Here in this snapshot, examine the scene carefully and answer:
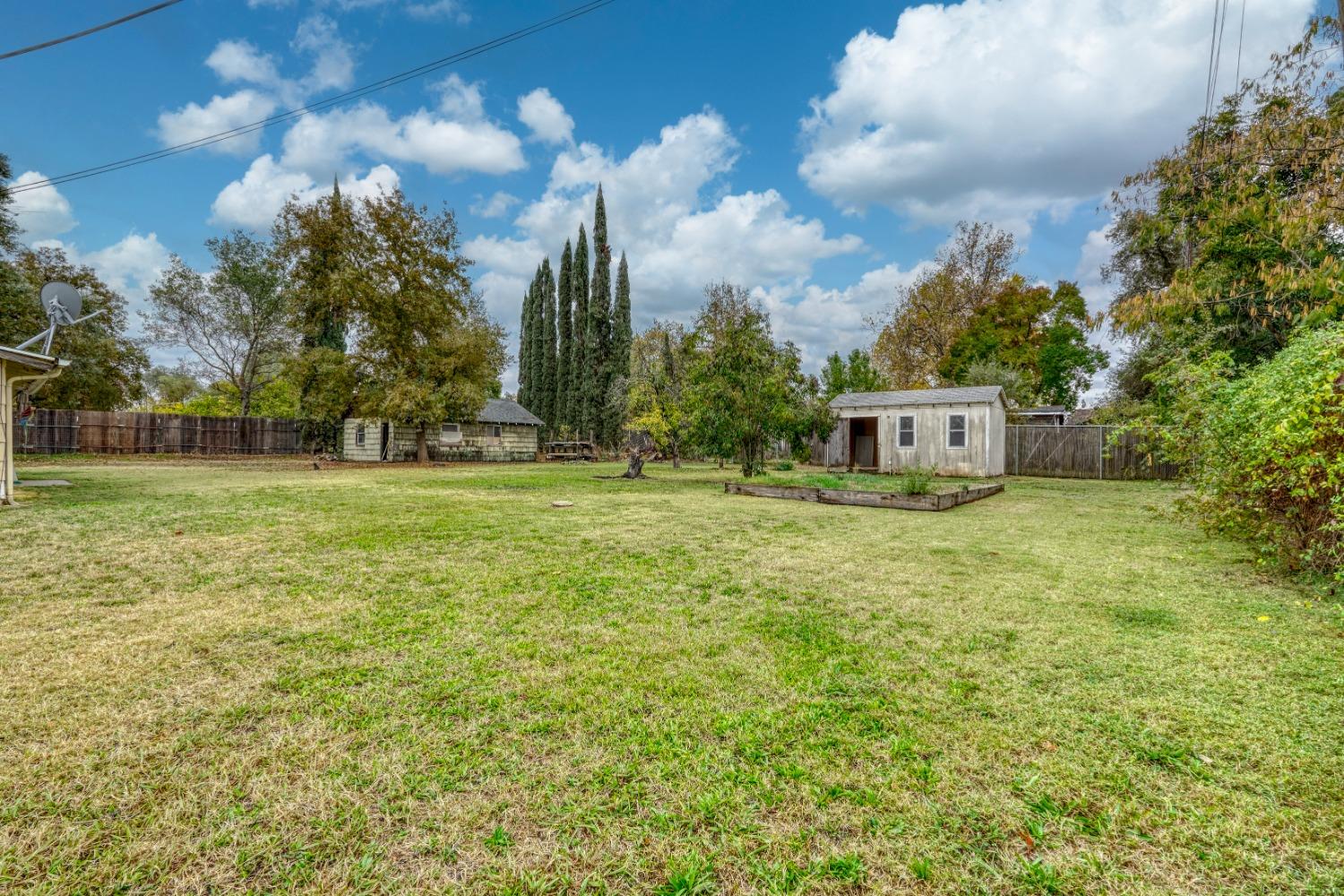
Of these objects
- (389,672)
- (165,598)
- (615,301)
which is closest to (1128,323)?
(389,672)

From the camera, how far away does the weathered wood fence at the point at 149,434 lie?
796 inches

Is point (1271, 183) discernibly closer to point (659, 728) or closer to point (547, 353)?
point (659, 728)

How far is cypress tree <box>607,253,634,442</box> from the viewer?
1134 inches

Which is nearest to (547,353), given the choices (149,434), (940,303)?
(149,434)

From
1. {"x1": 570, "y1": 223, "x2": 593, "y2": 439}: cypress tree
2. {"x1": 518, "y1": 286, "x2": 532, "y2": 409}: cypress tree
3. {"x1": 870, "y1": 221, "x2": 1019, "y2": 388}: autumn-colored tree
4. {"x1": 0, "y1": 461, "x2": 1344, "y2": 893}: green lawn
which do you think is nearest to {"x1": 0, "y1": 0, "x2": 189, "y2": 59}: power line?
{"x1": 0, "y1": 461, "x2": 1344, "y2": 893}: green lawn

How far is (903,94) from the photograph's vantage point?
10.8 meters

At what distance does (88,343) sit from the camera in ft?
71.7

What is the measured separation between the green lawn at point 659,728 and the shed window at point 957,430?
12297mm

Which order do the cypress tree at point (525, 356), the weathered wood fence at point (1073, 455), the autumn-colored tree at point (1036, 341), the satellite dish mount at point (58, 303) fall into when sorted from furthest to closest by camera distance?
the cypress tree at point (525, 356) → the autumn-colored tree at point (1036, 341) → the weathered wood fence at point (1073, 455) → the satellite dish mount at point (58, 303)

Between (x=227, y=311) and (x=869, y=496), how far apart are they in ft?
103

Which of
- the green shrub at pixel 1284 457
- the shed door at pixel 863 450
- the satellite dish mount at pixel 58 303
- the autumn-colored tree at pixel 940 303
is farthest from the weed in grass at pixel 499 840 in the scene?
the autumn-colored tree at pixel 940 303

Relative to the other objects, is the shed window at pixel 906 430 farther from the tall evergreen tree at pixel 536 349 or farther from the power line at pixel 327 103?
the tall evergreen tree at pixel 536 349

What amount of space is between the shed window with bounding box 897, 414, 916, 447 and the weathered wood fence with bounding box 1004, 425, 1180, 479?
3196mm

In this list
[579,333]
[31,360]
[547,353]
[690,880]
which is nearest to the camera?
[690,880]
